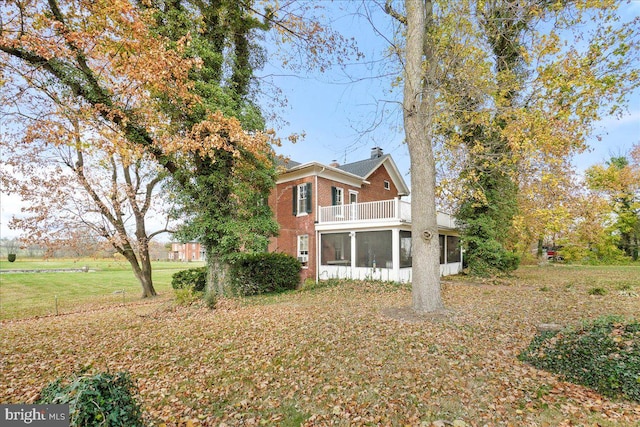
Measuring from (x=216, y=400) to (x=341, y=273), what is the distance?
11178 millimetres

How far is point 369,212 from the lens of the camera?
45.5ft

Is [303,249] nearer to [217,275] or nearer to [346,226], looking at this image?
[346,226]

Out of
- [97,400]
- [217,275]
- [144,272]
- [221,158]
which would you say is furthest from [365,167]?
[97,400]

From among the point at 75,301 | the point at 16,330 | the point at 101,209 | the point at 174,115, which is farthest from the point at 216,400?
the point at 75,301

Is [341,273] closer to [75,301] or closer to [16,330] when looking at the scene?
[16,330]

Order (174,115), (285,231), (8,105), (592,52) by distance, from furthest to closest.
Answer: (285,231), (174,115), (592,52), (8,105)

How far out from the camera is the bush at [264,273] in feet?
41.1

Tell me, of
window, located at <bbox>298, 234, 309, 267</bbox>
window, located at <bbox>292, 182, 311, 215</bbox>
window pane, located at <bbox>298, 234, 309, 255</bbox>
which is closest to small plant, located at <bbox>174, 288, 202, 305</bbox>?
window, located at <bbox>298, 234, 309, 267</bbox>

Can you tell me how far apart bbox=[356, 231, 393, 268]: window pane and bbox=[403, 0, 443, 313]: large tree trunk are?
20.2ft

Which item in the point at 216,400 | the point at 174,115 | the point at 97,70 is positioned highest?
the point at 97,70

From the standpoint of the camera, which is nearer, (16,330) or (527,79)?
(16,330)

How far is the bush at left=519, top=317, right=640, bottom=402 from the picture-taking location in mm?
3270

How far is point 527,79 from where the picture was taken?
365 inches

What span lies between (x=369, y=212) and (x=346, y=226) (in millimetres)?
1354
